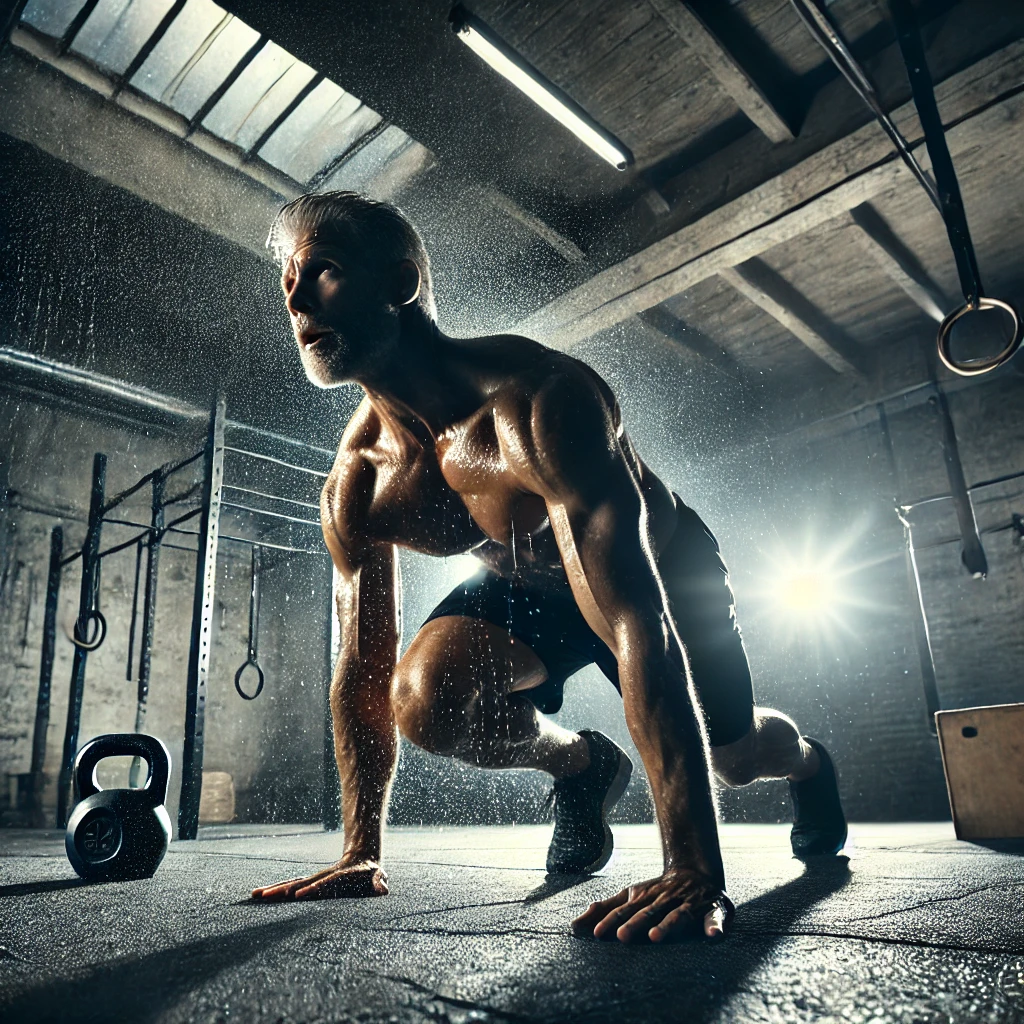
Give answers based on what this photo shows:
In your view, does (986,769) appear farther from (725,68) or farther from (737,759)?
(725,68)

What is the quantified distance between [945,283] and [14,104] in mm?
6208

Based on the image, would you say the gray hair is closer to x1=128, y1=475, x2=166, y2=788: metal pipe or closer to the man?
the man

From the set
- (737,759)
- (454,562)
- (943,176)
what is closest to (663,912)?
(737,759)

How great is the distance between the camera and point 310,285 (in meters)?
1.75

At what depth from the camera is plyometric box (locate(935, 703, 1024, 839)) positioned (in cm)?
313

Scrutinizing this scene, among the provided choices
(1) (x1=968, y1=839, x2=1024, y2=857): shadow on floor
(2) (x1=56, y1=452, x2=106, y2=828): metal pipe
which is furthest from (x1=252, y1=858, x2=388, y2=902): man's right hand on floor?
(2) (x1=56, y1=452, x2=106, y2=828): metal pipe

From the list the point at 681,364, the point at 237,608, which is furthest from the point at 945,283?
the point at 237,608

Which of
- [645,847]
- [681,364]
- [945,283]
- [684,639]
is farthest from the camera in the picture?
[681,364]

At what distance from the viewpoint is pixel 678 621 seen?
2.05m

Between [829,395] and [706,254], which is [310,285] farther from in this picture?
[829,395]

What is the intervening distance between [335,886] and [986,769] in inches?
115

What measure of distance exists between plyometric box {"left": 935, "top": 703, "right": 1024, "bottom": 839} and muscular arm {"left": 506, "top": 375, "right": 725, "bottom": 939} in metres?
2.61

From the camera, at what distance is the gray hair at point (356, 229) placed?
1.81 m

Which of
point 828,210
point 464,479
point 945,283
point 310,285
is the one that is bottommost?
point 464,479
